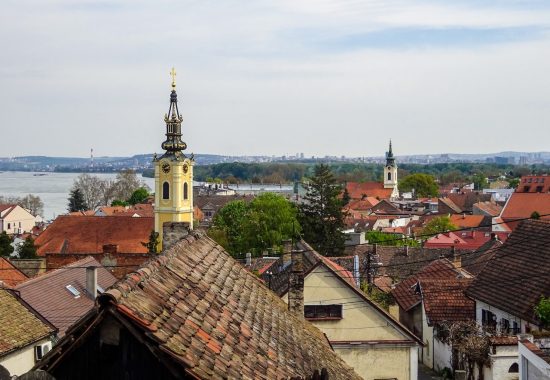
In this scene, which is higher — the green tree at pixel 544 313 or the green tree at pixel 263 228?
the green tree at pixel 544 313

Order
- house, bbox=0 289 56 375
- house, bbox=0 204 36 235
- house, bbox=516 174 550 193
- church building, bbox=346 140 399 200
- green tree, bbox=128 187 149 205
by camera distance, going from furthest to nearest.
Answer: church building, bbox=346 140 399 200
green tree, bbox=128 187 149 205
house, bbox=0 204 36 235
house, bbox=516 174 550 193
house, bbox=0 289 56 375

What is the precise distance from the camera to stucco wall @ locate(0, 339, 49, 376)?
18.0 meters

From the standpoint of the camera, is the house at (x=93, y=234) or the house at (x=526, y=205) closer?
the house at (x=93, y=234)

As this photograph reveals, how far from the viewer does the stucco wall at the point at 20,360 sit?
58.9ft

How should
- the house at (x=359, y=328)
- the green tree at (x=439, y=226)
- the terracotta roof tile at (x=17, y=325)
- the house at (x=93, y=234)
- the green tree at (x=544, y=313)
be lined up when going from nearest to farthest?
the terracotta roof tile at (x=17, y=325), the green tree at (x=544, y=313), the house at (x=359, y=328), the house at (x=93, y=234), the green tree at (x=439, y=226)

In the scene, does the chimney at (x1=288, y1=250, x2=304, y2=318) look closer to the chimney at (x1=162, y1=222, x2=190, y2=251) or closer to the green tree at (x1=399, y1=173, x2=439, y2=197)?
the chimney at (x1=162, y1=222, x2=190, y2=251)

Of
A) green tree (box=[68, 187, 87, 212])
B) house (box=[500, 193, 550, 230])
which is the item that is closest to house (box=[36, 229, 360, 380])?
house (box=[500, 193, 550, 230])

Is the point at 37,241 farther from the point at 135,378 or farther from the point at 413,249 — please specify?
the point at 135,378

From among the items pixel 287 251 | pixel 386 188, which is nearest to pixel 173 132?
pixel 287 251

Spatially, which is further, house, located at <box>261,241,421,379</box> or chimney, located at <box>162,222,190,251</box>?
house, located at <box>261,241,421,379</box>

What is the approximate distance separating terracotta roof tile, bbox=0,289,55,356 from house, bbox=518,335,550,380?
38.1 feet

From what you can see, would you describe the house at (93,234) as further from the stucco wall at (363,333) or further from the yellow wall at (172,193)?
the stucco wall at (363,333)

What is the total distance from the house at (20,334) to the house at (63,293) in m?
0.69

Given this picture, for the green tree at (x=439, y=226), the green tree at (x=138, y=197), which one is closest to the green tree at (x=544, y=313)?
the green tree at (x=439, y=226)
